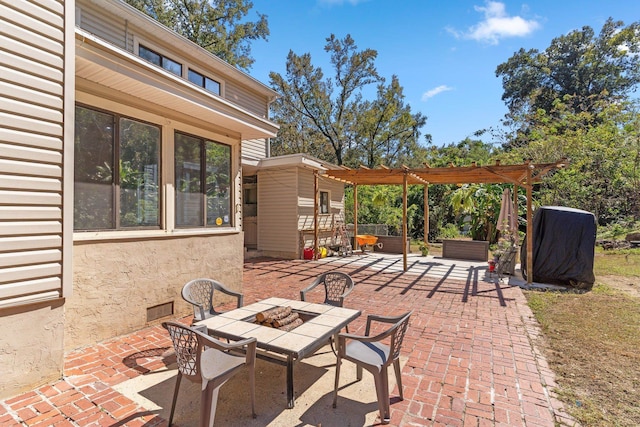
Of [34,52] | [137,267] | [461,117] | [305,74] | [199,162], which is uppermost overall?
[305,74]

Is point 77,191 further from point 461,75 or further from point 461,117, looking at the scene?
point 461,117

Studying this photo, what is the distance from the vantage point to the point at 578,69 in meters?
A: 26.9

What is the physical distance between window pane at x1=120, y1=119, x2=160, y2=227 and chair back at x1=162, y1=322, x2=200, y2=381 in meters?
2.60

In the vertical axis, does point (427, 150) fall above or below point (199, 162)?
above

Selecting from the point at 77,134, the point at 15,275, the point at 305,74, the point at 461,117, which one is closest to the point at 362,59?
the point at 305,74

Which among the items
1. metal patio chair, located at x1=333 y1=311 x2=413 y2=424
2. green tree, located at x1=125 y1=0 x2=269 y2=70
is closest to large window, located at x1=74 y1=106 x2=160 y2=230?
metal patio chair, located at x1=333 y1=311 x2=413 y2=424

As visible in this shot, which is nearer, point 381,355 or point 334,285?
point 381,355

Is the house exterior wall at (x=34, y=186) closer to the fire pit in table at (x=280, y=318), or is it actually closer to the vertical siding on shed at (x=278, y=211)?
the fire pit in table at (x=280, y=318)

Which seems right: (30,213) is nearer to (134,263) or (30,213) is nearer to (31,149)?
(31,149)

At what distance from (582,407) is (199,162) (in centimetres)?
568

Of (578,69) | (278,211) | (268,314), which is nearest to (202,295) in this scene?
(268,314)

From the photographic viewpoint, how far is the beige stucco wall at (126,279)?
12.3 feet

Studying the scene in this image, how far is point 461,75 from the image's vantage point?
52.7 ft

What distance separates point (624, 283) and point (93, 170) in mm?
11234
